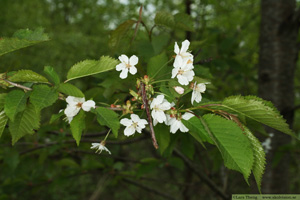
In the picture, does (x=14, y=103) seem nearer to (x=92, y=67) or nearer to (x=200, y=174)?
(x=92, y=67)

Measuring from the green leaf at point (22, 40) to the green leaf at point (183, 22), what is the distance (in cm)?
52

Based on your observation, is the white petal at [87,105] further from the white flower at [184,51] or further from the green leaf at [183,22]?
the green leaf at [183,22]

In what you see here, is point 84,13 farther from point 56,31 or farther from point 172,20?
point 172,20

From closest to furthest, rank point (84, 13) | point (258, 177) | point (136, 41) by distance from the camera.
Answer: point (258, 177) < point (136, 41) < point (84, 13)

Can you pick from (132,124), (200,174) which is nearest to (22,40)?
(132,124)

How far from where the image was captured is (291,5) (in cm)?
170

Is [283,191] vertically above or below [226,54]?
below

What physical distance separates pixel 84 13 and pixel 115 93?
1201 cm

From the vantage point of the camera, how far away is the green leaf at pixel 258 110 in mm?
624

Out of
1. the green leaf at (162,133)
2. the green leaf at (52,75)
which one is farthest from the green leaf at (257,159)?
the green leaf at (52,75)

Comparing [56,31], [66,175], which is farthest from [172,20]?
[56,31]

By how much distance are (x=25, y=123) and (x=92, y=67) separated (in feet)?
0.73

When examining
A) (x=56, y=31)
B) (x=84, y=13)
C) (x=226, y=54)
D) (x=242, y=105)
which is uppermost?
(x=84, y=13)

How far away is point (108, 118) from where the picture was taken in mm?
669
